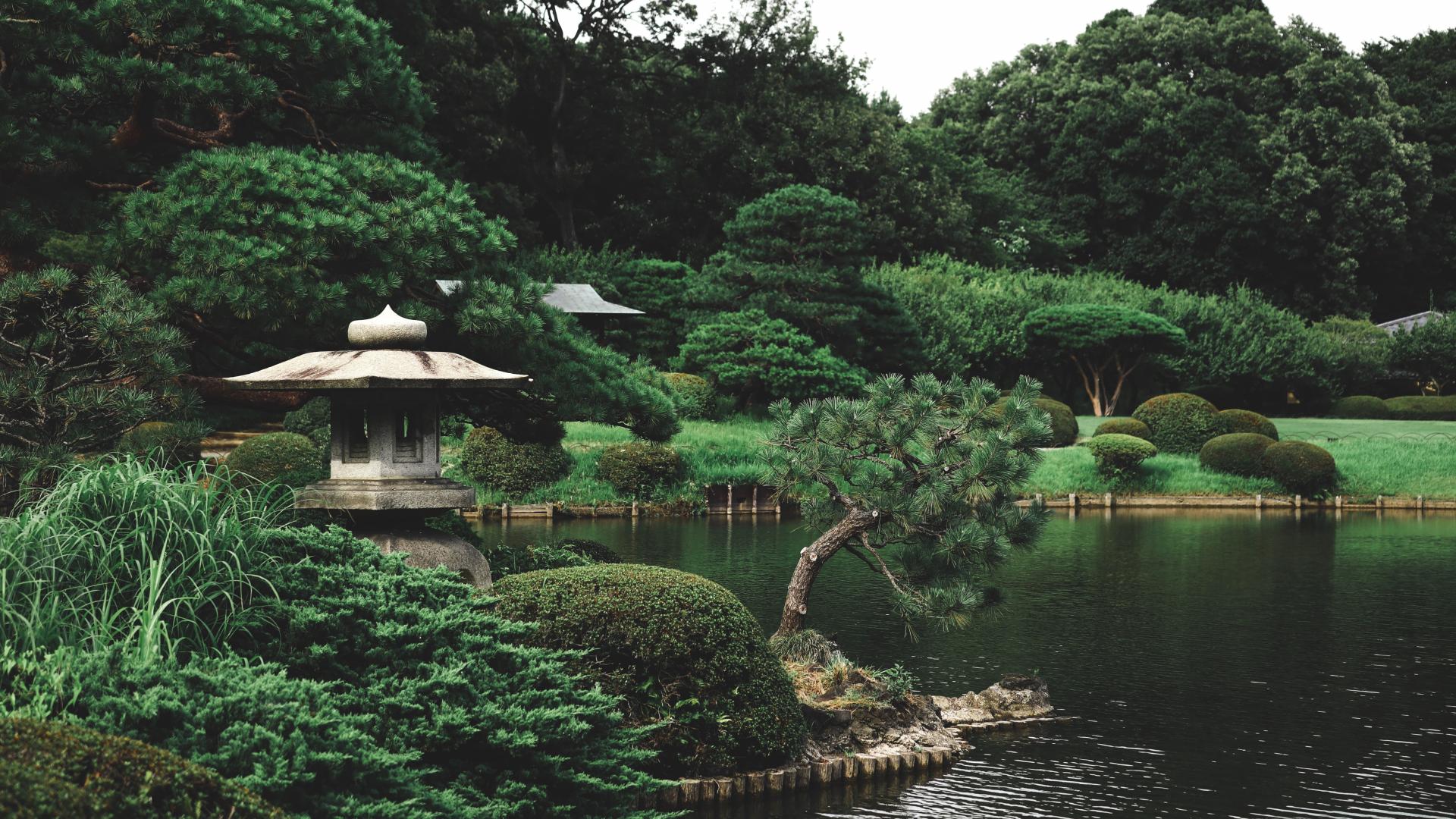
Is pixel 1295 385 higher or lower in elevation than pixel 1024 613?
higher

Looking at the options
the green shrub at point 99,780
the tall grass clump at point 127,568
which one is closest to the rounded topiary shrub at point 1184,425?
the tall grass clump at point 127,568

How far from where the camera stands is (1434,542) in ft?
71.7

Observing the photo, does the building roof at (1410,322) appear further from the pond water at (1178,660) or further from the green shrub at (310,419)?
the green shrub at (310,419)

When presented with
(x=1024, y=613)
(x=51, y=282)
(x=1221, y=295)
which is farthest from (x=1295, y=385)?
(x=51, y=282)

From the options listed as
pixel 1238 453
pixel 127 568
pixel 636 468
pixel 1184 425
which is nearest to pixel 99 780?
pixel 127 568

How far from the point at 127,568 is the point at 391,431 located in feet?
11.2

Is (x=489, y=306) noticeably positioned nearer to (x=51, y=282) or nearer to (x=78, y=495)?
(x=51, y=282)

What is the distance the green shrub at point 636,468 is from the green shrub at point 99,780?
67.1ft

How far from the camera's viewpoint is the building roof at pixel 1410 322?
46000 mm

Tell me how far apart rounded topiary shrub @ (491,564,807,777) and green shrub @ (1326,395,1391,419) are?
1534 inches

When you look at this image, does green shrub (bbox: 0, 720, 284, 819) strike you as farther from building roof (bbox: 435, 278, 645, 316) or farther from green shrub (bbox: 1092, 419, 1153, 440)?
green shrub (bbox: 1092, 419, 1153, 440)

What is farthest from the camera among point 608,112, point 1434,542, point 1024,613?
point 608,112

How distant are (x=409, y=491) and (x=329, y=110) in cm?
459

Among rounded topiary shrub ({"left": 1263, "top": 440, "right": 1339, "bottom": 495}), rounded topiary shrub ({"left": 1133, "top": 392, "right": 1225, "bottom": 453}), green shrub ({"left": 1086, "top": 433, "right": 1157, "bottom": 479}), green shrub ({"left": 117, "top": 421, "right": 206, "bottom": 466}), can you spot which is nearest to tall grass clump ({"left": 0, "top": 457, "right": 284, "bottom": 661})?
green shrub ({"left": 117, "top": 421, "right": 206, "bottom": 466})
